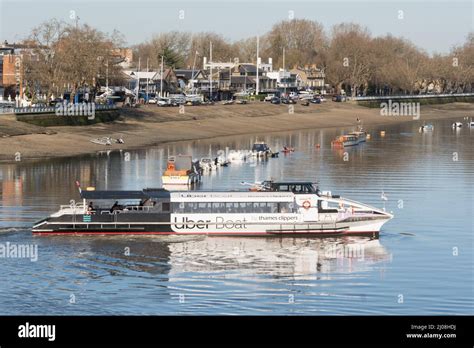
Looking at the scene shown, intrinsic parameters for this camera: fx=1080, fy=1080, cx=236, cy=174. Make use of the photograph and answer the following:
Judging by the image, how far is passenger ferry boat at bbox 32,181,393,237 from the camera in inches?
2357

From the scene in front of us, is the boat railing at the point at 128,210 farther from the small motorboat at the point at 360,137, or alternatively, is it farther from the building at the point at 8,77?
the building at the point at 8,77

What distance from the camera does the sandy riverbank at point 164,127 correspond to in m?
113

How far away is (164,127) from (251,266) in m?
92.8

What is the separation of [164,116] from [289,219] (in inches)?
3779

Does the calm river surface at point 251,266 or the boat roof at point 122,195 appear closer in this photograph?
the calm river surface at point 251,266

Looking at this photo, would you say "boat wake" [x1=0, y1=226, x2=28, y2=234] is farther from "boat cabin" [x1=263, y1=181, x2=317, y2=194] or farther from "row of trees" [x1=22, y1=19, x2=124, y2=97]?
"row of trees" [x1=22, y1=19, x2=124, y2=97]

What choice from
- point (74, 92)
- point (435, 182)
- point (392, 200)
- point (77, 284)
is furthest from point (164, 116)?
point (77, 284)

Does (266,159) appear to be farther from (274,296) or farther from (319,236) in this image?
(274,296)

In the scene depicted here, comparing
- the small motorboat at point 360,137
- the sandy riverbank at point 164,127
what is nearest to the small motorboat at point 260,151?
the sandy riverbank at point 164,127

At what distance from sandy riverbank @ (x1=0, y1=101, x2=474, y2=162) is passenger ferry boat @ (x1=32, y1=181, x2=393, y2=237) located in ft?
147

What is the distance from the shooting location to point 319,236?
60250 mm

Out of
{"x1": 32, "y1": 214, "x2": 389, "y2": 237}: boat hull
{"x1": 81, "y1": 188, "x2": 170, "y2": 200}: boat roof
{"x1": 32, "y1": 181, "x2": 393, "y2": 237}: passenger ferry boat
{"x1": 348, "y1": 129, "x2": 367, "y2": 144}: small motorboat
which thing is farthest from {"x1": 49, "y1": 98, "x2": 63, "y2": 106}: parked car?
{"x1": 32, "y1": 214, "x2": 389, "y2": 237}: boat hull

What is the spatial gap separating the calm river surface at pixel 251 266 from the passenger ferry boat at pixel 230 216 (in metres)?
0.89

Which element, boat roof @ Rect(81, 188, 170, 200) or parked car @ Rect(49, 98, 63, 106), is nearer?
boat roof @ Rect(81, 188, 170, 200)
